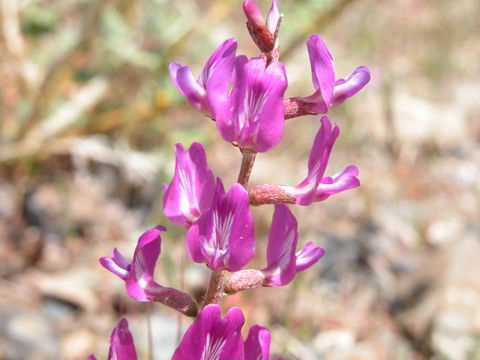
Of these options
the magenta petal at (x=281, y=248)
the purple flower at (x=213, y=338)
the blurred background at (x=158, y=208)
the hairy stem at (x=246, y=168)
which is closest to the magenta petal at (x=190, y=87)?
the hairy stem at (x=246, y=168)

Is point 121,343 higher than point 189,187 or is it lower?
lower

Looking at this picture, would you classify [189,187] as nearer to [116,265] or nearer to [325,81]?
[116,265]

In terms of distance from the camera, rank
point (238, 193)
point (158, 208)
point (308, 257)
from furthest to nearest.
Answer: point (158, 208) < point (308, 257) < point (238, 193)

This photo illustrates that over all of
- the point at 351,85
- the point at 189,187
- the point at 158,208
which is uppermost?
the point at 351,85

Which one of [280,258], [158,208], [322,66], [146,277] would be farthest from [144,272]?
A: [158,208]

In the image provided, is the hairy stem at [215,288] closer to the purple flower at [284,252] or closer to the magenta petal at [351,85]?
the purple flower at [284,252]

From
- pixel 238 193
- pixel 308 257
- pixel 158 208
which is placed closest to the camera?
pixel 238 193

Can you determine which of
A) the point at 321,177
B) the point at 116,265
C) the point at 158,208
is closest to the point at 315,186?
the point at 321,177

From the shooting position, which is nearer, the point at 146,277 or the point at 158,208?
the point at 146,277
